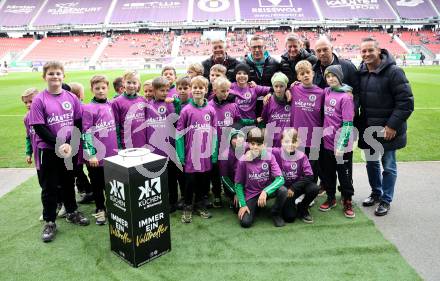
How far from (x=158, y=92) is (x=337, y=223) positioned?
278 cm

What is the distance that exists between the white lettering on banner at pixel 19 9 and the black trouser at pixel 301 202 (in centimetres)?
6906

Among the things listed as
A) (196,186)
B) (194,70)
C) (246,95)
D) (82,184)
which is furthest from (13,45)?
(196,186)

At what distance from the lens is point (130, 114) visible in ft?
15.2

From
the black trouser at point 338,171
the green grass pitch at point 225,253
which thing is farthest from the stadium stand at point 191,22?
the green grass pitch at point 225,253

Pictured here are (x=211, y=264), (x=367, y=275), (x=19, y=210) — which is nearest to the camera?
(x=367, y=275)

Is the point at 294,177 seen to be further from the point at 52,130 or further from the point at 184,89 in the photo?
the point at 52,130

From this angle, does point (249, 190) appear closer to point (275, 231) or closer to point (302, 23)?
point (275, 231)

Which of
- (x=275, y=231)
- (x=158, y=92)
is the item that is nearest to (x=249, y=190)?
(x=275, y=231)

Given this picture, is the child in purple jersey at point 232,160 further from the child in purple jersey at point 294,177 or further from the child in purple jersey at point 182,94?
the child in purple jersey at point 182,94

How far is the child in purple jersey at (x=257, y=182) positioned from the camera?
438cm

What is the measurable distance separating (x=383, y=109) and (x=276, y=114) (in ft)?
4.49

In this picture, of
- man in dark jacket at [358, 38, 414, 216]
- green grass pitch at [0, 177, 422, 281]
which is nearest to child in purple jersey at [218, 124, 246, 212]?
green grass pitch at [0, 177, 422, 281]

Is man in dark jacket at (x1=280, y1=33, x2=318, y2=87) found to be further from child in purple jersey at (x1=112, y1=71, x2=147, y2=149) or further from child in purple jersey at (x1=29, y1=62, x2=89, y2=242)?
child in purple jersey at (x1=29, y1=62, x2=89, y2=242)

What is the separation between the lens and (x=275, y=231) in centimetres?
424
